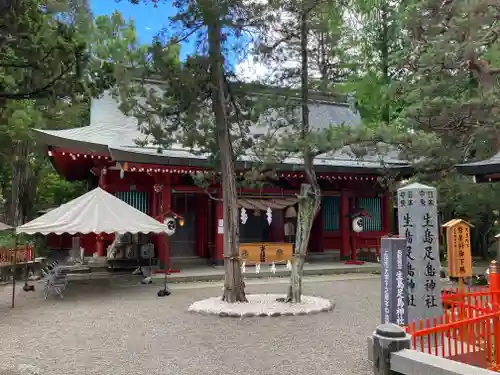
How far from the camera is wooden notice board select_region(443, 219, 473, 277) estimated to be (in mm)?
8648

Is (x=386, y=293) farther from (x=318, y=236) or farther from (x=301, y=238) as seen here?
(x=318, y=236)

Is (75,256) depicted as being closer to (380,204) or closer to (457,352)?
(380,204)

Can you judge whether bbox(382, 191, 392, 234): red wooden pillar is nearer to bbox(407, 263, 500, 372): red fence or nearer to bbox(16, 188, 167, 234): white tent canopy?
bbox(16, 188, 167, 234): white tent canopy

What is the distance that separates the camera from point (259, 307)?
867 centimetres

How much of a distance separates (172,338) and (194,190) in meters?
8.67

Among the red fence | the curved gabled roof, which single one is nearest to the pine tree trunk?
the curved gabled roof

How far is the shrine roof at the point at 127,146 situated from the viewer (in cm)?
1272

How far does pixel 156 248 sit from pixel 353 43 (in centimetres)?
1322

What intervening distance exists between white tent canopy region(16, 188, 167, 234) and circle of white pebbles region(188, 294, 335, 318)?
100 inches

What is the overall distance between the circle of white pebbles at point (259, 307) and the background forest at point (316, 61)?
3.63 metres

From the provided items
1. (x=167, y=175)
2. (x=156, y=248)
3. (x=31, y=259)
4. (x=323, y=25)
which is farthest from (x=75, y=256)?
(x=323, y=25)

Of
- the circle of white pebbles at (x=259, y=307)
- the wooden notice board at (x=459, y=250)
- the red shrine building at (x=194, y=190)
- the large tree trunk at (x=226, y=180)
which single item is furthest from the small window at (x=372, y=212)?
the large tree trunk at (x=226, y=180)

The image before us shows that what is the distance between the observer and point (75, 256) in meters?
17.0

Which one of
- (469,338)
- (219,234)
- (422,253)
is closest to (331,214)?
(219,234)
